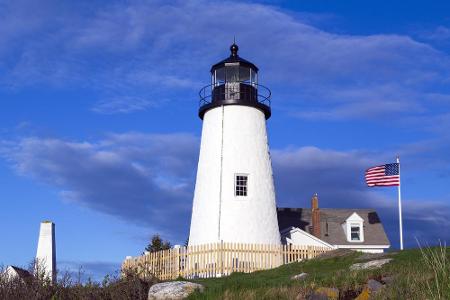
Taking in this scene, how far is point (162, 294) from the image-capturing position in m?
15.4

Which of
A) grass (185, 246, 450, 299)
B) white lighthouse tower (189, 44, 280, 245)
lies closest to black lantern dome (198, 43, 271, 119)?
white lighthouse tower (189, 44, 280, 245)

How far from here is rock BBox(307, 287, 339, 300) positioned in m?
13.5

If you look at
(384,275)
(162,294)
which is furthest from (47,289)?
(384,275)

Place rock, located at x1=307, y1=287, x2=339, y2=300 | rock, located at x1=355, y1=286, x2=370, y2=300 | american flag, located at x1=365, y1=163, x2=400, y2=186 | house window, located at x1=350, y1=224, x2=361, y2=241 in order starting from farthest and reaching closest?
house window, located at x1=350, y1=224, x2=361, y2=241 < american flag, located at x1=365, y1=163, x2=400, y2=186 < rock, located at x1=307, y1=287, x2=339, y2=300 < rock, located at x1=355, y1=286, x2=370, y2=300

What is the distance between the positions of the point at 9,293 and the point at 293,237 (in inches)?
993

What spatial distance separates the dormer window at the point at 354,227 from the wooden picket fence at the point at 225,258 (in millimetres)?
10706

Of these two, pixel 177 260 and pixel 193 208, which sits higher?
pixel 193 208

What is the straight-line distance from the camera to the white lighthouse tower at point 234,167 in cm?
3036

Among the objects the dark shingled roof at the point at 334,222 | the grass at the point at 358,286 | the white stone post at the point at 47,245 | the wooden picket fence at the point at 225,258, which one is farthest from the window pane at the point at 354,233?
the white stone post at the point at 47,245

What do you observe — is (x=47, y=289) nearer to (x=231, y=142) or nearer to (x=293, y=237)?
(x=231, y=142)

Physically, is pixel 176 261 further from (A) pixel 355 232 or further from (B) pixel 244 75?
(A) pixel 355 232

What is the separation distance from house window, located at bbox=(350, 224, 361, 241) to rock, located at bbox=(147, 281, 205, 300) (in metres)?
26.1

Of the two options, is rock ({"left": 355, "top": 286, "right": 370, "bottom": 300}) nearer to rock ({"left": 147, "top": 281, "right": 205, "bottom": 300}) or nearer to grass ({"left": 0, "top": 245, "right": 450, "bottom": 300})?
grass ({"left": 0, "top": 245, "right": 450, "bottom": 300})

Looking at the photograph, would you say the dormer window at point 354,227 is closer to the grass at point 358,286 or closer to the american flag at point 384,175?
the american flag at point 384,175
